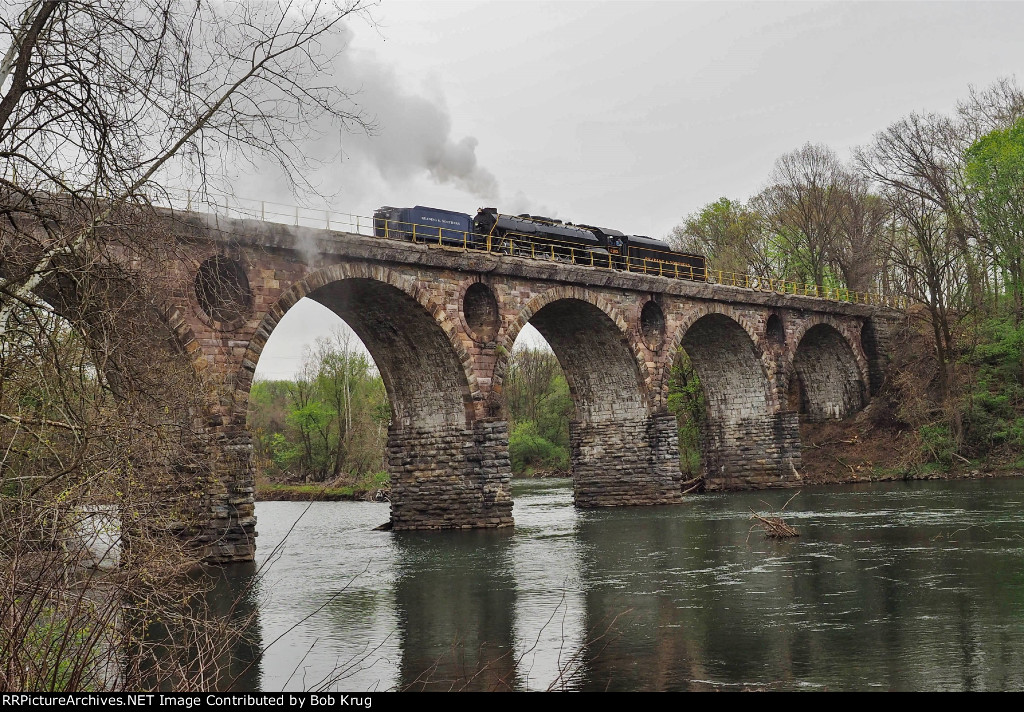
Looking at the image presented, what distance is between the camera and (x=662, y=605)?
14.5 m

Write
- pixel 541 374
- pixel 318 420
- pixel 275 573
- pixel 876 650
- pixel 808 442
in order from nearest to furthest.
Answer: pixel 876 650
pixel 275 573
pixel 808 442
pixel 318 420
pixel 541 374

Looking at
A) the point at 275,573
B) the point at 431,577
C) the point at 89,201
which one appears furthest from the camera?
the point at 275,573

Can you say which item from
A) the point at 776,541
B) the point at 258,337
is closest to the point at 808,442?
the point at 776,541

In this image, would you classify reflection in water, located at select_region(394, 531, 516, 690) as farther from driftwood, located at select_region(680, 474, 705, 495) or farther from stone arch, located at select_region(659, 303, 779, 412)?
driftwood, located at select_region(680, 474, 705, 495)

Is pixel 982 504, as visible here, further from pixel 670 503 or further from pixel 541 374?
pixel 541 374

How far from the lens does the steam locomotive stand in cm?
3008

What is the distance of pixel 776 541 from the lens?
21.8 meters

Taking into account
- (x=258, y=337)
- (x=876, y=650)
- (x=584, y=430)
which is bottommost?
(x=876, y=650)

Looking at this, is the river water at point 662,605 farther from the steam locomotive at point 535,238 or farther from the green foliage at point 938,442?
the green foliage at point 938,442

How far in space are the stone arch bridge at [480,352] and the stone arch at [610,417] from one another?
0.06m

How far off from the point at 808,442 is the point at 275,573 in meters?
33.5

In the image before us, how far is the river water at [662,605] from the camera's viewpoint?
10.2m

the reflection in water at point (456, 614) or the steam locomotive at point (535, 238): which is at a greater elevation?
the steam locomotive at point (535, 238)

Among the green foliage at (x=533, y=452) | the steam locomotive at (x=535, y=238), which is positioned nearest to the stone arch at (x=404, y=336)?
the steam locomotive at (x=535, y=238)
